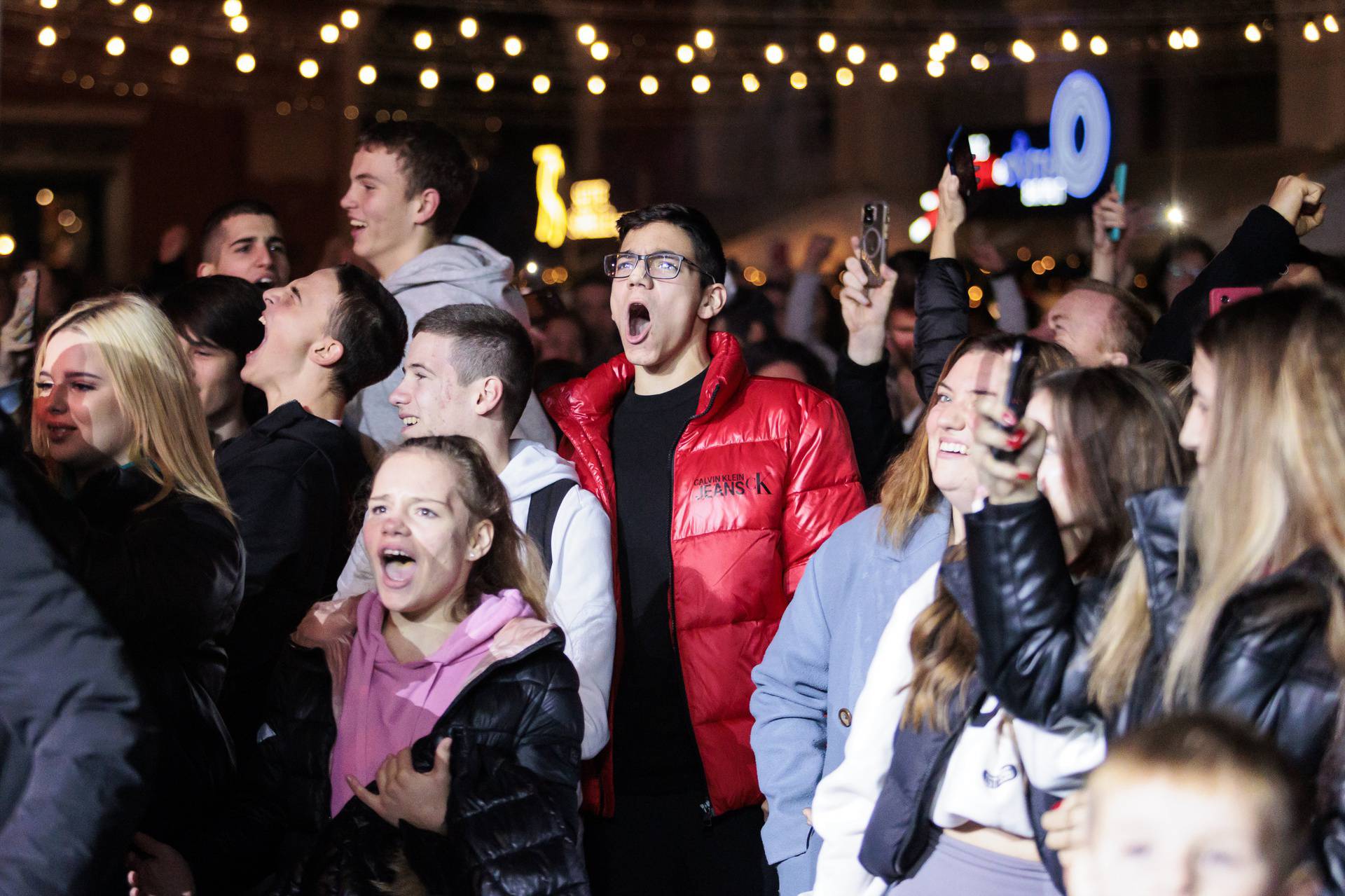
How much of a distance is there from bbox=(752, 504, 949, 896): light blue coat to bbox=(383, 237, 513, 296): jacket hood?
179cm

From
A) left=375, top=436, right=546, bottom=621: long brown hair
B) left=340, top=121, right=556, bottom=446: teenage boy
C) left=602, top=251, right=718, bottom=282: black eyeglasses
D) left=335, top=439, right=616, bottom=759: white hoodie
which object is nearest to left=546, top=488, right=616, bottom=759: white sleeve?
left=335, top=439, right=616, bottom=759: white hoodie

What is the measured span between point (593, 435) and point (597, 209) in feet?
50.1

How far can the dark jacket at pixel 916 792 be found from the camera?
91.8 inches

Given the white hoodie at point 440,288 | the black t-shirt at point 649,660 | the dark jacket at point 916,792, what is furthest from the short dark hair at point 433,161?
the dark jacket at point 916,792

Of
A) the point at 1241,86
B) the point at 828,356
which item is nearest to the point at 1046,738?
the point at 828,356

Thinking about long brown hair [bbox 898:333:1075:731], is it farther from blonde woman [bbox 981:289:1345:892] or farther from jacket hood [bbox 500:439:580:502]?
jacket hood [bbox 500:439:580:502]

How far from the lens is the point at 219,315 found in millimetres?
3939

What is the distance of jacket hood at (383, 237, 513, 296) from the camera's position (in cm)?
444

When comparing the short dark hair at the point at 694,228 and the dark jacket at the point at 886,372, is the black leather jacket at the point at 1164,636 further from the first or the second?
the short dark hair at the point at 694,228

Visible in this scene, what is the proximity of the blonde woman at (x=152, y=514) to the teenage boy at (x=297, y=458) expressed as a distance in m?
0.38

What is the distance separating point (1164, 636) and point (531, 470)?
5.48 feet

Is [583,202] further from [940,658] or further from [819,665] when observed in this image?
[940,658]

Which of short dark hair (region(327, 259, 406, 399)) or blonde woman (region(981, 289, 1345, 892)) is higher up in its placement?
short dark hair (region(327, 259, 406, 399))

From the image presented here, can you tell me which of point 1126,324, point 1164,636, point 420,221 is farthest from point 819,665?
point 420,221
